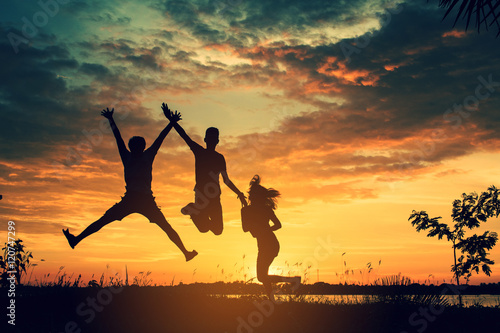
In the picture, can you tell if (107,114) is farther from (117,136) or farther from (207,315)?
(207,315)

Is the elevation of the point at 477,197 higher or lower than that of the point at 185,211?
higher

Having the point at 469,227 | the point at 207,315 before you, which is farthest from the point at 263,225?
the point at 469,227

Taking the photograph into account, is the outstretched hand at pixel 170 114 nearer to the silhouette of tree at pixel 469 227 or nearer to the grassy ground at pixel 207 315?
the grassy ground at pixel 207 315

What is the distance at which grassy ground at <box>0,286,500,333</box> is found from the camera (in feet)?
24.3

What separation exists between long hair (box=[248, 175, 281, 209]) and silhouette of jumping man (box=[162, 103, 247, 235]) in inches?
11.8

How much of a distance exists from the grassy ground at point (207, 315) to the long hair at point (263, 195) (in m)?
2.15

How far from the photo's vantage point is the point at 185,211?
9523mm

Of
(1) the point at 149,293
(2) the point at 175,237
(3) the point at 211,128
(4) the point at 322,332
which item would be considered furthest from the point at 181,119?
(4) the point at 322,332

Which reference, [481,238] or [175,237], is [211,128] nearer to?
[175,237]

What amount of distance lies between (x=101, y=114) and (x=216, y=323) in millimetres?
4803

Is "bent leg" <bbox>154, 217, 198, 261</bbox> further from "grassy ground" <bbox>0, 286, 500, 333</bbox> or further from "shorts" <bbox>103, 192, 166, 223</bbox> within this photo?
"grassy ground" <bbox>0, 286, 500, 333</bbox>

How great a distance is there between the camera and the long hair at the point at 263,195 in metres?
9.77

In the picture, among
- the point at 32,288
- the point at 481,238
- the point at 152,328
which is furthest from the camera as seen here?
the point at 481,238

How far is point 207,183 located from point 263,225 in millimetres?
1581
